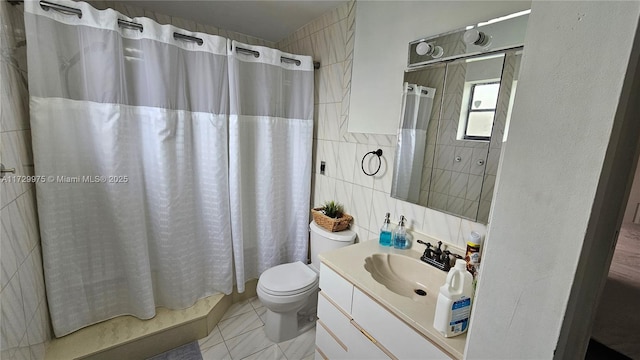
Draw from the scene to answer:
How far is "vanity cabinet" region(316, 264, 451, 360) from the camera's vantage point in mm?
916

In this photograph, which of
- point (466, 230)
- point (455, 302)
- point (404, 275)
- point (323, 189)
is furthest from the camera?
point (323, 189)

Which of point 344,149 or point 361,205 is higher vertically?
point 344,149

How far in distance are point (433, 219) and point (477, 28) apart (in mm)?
897

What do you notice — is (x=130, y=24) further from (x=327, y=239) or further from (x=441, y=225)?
(x=441, y=225)

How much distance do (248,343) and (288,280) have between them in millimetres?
500

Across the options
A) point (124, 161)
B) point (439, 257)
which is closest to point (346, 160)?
point (439, 257)

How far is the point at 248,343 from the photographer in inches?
68.1

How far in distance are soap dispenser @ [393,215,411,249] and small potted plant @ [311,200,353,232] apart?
45 cm

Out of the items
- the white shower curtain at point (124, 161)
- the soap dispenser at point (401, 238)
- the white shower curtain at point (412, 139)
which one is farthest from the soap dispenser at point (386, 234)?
the white shower curtain at point (124, 161)

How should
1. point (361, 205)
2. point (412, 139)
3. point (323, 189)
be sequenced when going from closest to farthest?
point (412, 139)
point (361, 205)
point (323, 189)

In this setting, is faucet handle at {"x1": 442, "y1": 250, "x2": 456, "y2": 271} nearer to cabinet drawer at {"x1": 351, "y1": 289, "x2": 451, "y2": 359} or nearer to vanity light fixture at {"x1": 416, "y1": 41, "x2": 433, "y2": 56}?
cabinet drawer at {"x1": 351, "y1": 289, "x2": 451, "y2": 359}

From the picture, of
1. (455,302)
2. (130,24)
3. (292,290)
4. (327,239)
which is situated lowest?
(292,290)

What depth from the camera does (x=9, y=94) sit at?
1.12 meters

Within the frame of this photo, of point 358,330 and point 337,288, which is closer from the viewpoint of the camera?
point 358,330
